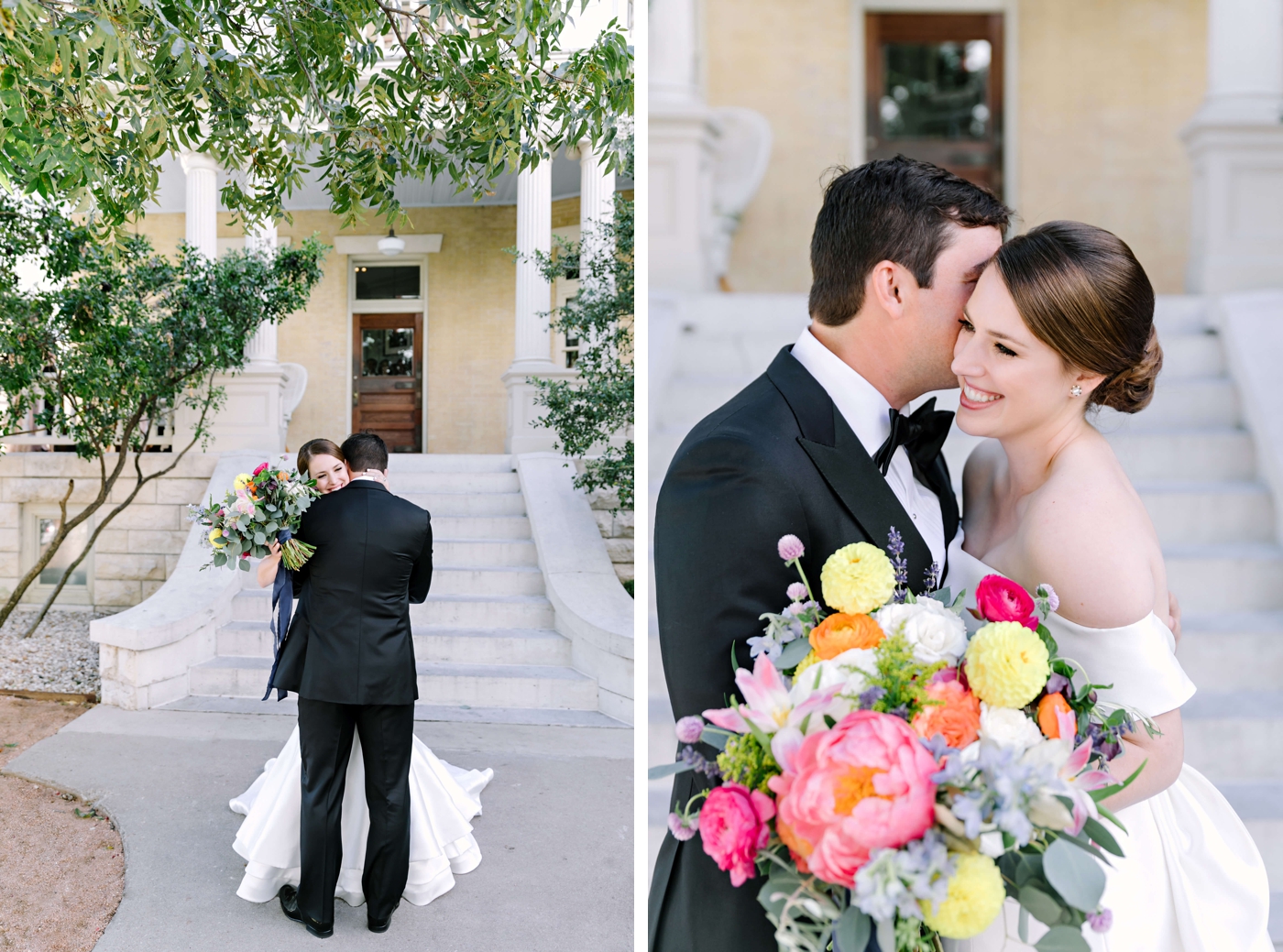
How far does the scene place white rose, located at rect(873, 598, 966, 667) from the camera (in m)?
0.88

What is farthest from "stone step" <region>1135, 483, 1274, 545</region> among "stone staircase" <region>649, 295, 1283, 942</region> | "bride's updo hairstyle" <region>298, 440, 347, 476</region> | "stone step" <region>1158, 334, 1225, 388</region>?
"bride's updo hairstyle" <region>298, 440, 347, 476</region>

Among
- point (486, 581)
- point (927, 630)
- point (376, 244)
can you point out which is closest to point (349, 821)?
point (486, 581)

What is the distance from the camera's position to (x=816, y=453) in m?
1.11

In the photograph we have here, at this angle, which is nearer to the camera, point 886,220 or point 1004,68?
point 886,220

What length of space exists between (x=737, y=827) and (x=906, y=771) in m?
0.18

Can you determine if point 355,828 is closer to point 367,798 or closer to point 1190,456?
point 367,798

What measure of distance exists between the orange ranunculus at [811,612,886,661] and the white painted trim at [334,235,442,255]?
2.69 m

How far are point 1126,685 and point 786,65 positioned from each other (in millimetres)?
5533

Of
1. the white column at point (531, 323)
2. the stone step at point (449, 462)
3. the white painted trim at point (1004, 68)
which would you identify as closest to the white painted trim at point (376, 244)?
the white column at point (531, 323)

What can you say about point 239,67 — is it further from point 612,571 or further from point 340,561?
point 612,571

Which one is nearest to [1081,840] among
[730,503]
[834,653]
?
[834,653]

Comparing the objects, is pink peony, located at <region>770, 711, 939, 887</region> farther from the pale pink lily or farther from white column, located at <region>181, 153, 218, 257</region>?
white column, located at <region>181, 153, 218, 257</region>

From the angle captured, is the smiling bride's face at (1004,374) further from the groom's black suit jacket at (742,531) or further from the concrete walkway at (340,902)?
the concrete walkway at (340,902)

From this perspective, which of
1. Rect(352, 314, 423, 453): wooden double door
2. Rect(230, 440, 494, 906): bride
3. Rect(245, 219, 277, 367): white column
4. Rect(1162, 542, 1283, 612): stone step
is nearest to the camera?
Rect(230, 440, 494, 906): bride
